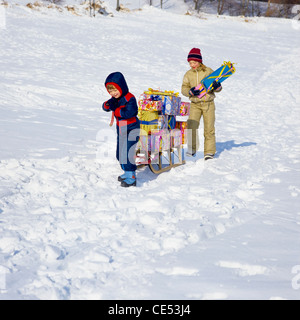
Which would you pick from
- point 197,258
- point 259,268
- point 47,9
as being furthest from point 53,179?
point 47,9

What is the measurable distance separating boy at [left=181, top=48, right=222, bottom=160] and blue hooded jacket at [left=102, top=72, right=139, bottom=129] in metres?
1.61

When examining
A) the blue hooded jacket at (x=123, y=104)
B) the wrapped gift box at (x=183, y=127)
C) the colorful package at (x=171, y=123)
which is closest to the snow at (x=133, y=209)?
the wrapped gift box at (x=183, y=127)

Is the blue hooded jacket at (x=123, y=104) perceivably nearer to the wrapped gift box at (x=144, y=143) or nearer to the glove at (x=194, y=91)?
the wrapped gift box at (x=144, y=143)

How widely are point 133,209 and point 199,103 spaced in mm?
2820

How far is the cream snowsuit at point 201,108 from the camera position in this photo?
5.59 m

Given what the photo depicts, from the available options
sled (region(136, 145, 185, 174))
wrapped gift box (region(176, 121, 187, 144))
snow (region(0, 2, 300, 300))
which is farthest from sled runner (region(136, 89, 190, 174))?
snow (region(0, 2, 300, 300))

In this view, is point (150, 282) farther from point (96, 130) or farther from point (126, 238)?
point (96, 130)

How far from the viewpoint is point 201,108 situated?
228 inches

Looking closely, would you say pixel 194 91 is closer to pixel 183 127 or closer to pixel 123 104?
pixel 183 127

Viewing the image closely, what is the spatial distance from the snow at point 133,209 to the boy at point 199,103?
35 centimetres

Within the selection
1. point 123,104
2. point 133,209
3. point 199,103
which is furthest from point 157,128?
point 133,209

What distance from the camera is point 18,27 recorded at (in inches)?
713

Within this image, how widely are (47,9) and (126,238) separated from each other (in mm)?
26698

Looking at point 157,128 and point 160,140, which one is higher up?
point 157,128
